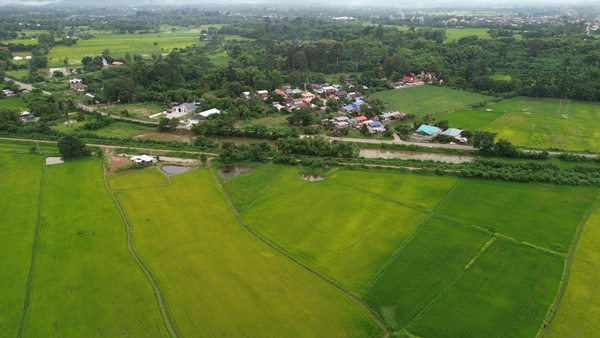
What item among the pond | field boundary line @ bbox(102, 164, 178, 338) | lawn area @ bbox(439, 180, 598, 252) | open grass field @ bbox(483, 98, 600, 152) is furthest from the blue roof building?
field boundary line @ bbox(102, 164, 178, 338)

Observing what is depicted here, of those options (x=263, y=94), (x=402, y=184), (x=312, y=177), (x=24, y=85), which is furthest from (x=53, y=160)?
(x=24, y=85)

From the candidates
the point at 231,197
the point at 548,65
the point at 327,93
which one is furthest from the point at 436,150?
the point at 548,65

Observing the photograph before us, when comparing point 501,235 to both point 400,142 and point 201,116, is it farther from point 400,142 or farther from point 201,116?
point 201,116

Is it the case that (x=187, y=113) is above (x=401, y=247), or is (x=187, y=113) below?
above

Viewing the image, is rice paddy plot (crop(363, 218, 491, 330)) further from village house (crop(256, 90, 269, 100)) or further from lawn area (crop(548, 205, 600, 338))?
village house (crop(256, 90, 269, 100))

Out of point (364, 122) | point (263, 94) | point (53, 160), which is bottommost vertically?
point (53, 160)
